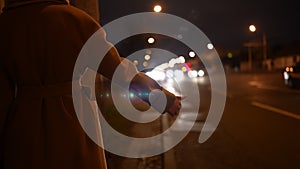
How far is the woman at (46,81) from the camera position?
204 cm

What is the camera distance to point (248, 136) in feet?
30.7

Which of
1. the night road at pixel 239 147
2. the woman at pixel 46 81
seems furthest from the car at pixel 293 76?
the woman at pixel 46 81

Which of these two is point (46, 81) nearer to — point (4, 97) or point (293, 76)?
point (4, 97)

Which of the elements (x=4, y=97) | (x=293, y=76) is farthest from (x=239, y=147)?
(x=293, y=76)

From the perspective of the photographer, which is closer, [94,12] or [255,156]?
[255,156]

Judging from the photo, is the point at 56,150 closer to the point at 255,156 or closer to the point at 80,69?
the point at 80,69

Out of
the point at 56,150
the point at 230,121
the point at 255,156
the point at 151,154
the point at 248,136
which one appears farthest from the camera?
the point at 230,121

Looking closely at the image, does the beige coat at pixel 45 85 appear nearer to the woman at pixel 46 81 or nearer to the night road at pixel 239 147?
the woman at pixel 46 81

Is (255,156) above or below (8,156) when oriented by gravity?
below

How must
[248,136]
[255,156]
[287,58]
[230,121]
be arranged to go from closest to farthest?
1. [255,156]
2. [248,136]
3. [230,121]
4. [287,58]

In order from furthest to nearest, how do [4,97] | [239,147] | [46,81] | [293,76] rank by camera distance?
1. [293,76]
2. [239,147]
3. [4,97]
4. [46,81]

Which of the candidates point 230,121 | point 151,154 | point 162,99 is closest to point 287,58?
point 230,121

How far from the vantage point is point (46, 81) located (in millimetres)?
2055

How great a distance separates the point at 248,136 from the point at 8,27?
7878 mm
